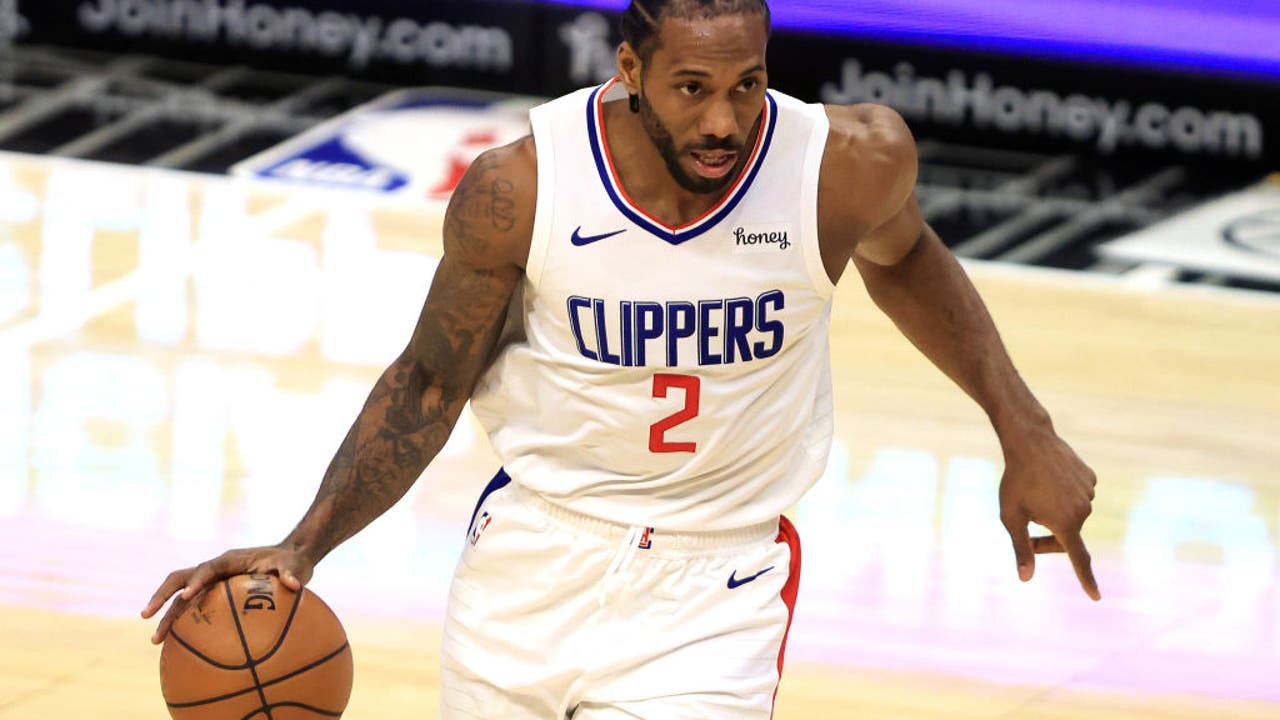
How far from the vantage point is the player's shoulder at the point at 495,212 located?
123 inches

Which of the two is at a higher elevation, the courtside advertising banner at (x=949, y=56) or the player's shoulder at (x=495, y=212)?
the player's shoulder at (x=495, y=212)

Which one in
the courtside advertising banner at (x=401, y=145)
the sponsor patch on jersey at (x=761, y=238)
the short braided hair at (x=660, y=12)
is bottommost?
the courtside advertising banner at (x=401, y=145)

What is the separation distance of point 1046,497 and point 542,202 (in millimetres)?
1020

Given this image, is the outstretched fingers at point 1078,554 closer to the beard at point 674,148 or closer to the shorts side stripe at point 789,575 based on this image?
the shorts side stripe at point 789,575

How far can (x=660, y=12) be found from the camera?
117 inches

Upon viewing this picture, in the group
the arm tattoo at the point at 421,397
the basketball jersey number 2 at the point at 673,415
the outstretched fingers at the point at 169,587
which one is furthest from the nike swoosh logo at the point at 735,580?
the outstretched fingers at the point at 169,587

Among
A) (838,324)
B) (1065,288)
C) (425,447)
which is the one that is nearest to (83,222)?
(838,324)

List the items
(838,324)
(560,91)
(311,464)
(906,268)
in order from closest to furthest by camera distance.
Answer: (906,268), (311,464), (838,324), (560,91)

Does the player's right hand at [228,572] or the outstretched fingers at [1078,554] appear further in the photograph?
the outstretched fingers at [1078,554]

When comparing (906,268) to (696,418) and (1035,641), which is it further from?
(1035,641)

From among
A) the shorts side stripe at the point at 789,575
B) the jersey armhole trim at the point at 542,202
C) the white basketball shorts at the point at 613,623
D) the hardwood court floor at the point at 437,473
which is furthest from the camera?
the hardwood court floor at the point at 437,473

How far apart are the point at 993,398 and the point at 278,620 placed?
4.26ft

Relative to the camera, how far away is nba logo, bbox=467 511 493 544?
3410mm

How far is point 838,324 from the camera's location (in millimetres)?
8469
